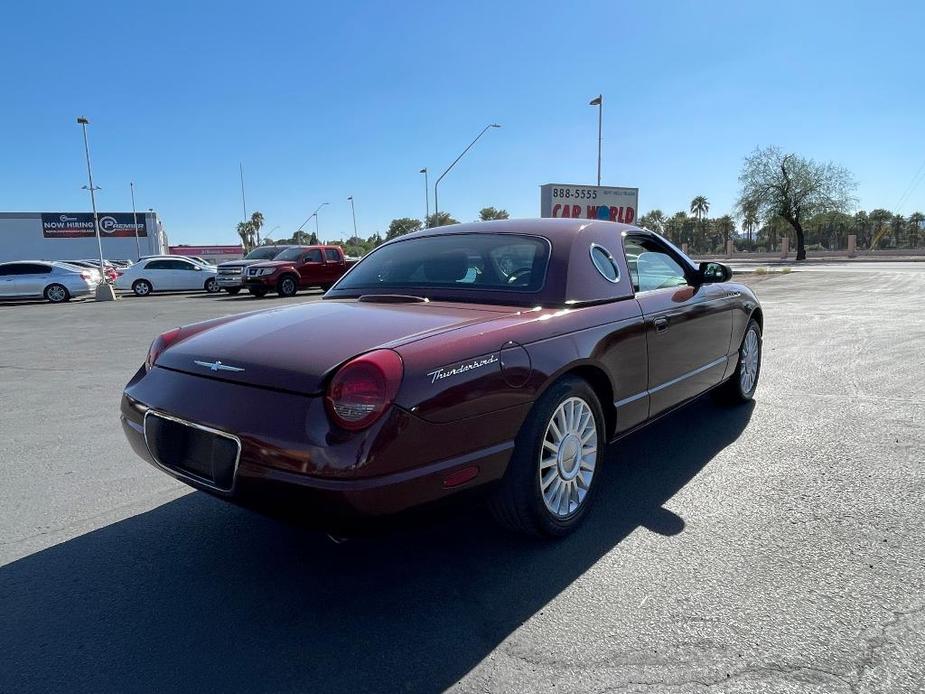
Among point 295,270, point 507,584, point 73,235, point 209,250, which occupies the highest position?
point 73,235

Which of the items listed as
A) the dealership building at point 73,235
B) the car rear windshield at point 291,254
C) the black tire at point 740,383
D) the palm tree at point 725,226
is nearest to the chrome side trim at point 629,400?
the black tire at point 740,383

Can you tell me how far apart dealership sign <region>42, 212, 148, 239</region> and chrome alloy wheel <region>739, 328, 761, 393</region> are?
198ft

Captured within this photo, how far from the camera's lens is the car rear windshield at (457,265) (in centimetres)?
340

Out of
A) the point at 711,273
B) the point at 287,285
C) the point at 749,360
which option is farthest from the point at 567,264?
the point at 287,285

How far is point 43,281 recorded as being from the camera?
21453 millimetres

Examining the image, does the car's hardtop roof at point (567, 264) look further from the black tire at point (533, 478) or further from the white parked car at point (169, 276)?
the white parked car at point (169, 276)

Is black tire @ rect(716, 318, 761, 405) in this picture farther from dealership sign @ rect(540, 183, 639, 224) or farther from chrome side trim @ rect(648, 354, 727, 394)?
dealership sign @ rect(540, 183, 639, 224)

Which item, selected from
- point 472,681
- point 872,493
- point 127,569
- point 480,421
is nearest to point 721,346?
point 872,493

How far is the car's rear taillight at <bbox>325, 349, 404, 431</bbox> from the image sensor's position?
2279 millimetres

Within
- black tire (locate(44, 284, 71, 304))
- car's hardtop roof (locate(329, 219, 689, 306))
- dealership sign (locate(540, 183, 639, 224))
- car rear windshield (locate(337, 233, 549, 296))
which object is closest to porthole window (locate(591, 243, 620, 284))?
car's hardtop roof (locate(329, 219, 689, 306))

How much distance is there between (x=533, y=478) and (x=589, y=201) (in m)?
27.9

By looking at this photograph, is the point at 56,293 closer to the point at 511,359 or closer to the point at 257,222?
the point at 511,359

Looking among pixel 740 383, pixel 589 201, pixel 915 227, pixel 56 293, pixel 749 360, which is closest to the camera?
pixel 740 383

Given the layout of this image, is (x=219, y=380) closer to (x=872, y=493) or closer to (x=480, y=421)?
(x=480, y=421)
